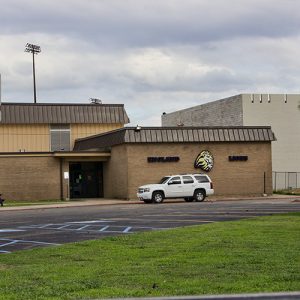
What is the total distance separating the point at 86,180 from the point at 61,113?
8988 mm

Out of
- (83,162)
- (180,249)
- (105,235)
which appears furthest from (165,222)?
(83,162)

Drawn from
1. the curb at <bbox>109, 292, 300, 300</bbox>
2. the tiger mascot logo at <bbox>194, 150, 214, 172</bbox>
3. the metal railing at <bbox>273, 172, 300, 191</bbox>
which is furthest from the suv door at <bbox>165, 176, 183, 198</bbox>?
the curb at <bbox>109, 292, 300, 300</bbox>

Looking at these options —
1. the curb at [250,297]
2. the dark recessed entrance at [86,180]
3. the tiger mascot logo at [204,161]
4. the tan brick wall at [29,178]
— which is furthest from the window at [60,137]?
the curb at [250,297]

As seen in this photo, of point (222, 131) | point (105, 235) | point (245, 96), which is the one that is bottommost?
point (105, 235)

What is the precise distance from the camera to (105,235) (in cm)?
1819

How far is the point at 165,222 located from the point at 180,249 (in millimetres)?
8588

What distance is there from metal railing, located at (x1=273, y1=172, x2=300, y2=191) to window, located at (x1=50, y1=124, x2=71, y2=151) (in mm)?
18624

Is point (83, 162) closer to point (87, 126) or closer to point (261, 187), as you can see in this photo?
point (87, 126)

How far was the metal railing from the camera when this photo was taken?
177 ft

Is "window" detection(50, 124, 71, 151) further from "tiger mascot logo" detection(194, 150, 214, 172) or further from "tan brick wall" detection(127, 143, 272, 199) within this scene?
"tiger mascot logo" detection(194, 150, 214, 172)

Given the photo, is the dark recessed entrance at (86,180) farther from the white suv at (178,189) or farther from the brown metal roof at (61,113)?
the white suv at (178,189)

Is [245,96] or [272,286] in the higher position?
[245,96]

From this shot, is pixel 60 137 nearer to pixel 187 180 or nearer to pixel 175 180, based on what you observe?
pixel 175 180

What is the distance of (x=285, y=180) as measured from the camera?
54.3 m
